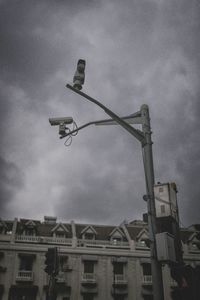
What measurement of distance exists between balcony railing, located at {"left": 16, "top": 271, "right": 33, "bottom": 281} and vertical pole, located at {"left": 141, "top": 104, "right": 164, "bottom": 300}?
29963 millimetres

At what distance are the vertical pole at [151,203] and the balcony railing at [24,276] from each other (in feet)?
98.3

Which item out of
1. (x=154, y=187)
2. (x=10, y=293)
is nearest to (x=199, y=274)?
(x=154, y=187)

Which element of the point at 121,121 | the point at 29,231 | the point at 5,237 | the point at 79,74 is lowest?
the point at 121,121

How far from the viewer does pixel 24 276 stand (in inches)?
1238

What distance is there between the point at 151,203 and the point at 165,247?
2.78 feet

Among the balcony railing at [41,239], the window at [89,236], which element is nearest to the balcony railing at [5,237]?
the balcony railing at [41,239]

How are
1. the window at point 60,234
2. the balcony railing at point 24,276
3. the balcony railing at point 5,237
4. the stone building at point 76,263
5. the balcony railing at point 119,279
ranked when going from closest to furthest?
the balcony railing at point 24,276 → the stone building at point 76,263 → the balcony railing at point 5,237 → the balcony railing at point 119,279 → the window at point 60,234

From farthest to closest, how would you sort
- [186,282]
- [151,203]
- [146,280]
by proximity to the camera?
[146,280] → [151,203] → [186,282]

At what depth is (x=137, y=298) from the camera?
33.2 metres

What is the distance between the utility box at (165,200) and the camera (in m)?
4.60

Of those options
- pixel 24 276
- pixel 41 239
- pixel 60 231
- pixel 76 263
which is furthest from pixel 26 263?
pixel 60 231

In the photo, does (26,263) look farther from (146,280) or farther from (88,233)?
(146,280)

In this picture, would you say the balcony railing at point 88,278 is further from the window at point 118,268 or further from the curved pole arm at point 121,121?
the curved pole arm at point 121,121

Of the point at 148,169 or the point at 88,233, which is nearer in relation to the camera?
the point at 148,169
